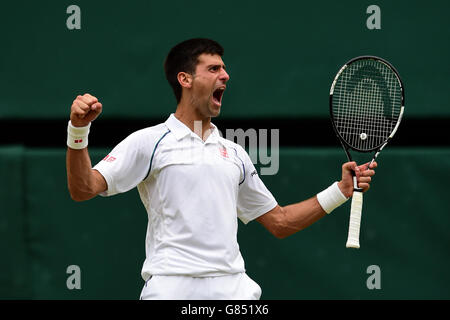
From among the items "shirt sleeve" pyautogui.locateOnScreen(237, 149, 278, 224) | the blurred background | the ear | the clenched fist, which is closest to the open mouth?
the ear

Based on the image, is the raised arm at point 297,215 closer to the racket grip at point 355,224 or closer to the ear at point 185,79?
the racket grip at point 355,224

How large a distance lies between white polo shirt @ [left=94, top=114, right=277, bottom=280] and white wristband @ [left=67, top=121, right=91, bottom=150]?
0.70 feet

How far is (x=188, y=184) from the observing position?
3.14 metres

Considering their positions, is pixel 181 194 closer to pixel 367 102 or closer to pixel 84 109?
pixel 84 109

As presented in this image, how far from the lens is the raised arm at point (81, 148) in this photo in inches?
111

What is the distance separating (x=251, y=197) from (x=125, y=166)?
2.08 ft

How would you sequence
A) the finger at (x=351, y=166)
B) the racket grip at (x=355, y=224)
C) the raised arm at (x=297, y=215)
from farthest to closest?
1. the raised arm at (x=297, y=215)
2. the finger at (x=351, y=166)
3. the racket grip at (x=355, y=224)

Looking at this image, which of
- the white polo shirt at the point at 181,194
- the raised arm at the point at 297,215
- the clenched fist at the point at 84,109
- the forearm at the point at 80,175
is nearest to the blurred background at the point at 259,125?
the raised arm at the point at 297,215

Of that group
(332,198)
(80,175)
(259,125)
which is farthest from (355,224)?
(259,125)

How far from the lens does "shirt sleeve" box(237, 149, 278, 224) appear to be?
3455 millimetres

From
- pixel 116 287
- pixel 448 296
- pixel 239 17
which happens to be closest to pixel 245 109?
pixel 239 17

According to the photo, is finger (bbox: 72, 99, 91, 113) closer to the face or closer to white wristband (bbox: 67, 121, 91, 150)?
white wristband (bbox: 67, 121, 91, 150)

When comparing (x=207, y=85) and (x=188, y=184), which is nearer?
(x=188, y=184)

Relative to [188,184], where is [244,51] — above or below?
above
